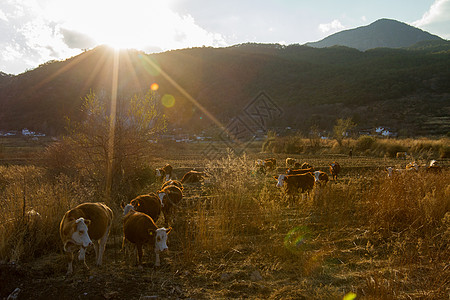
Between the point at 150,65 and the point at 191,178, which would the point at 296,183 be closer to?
the point at 191,178

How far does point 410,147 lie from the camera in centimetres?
2888

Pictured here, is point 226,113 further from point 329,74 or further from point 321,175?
point 321,175

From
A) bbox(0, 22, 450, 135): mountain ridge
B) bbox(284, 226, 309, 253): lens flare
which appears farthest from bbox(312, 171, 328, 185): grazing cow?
bbox(0, 22, 450, 135): mountain ridge

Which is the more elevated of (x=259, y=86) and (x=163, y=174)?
(x=259, y=86)

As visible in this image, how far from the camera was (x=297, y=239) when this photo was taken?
237 inches

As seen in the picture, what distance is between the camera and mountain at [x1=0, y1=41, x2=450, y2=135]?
64188 mm

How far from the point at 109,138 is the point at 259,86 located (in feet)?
274

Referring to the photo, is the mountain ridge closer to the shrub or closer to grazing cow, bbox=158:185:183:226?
the shrub

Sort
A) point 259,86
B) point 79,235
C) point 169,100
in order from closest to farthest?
point 79,235
point 169,100
point 259,86

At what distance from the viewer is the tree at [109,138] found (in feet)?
34.7

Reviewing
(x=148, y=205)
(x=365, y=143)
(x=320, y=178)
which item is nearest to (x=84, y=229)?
(x=148, y=205)

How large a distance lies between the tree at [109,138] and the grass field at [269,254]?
250 cm

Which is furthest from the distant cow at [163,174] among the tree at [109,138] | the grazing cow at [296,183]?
the grazing cow at [296,183]

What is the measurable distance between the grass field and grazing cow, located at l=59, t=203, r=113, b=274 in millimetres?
375
